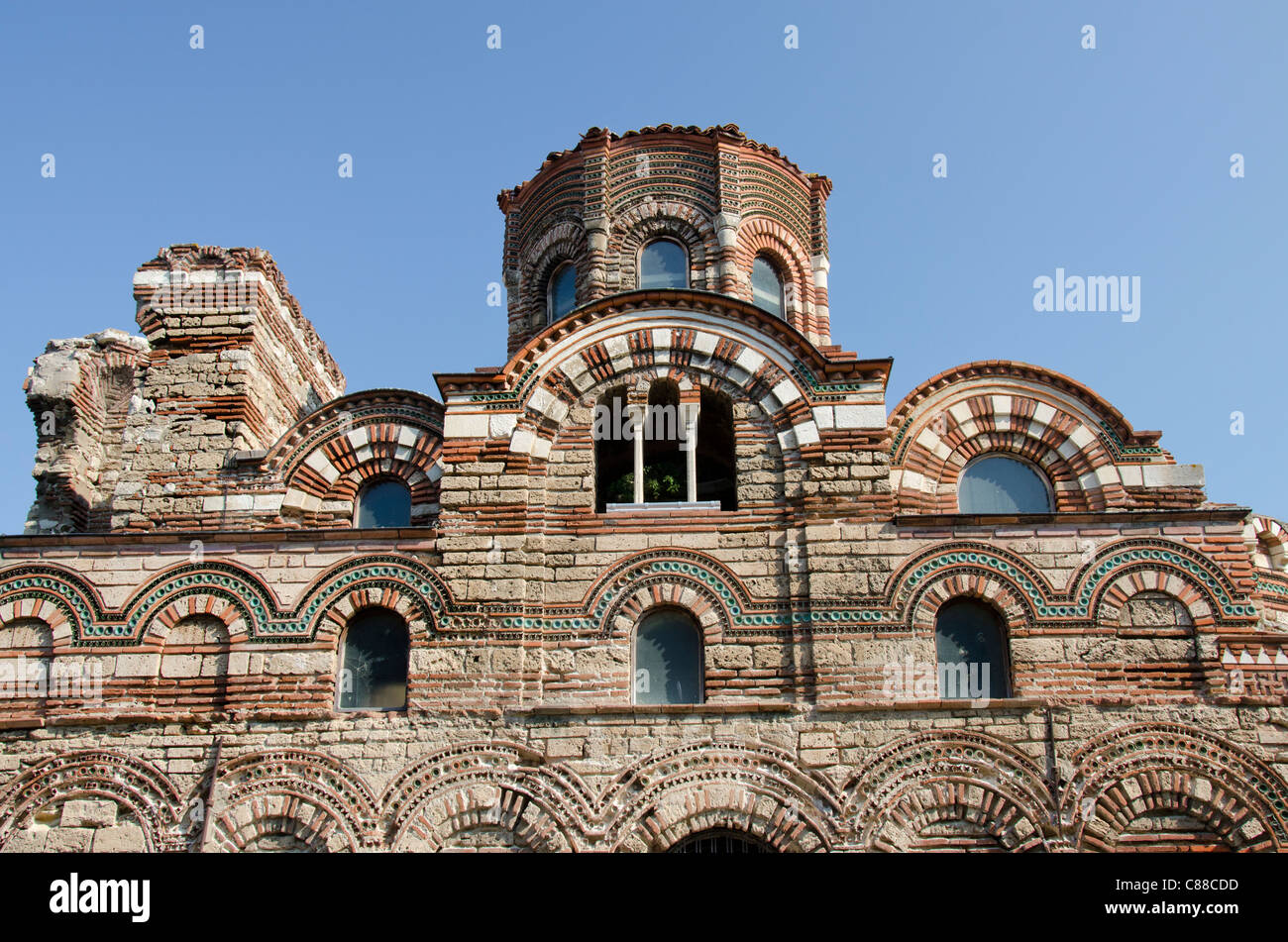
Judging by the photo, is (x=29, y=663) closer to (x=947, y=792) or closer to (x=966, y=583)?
(x=947, y=792)

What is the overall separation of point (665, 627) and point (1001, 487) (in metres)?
4.45

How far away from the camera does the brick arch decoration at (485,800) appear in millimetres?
12305

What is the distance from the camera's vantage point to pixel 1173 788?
12.4 meters

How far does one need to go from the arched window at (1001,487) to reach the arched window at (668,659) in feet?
12.1

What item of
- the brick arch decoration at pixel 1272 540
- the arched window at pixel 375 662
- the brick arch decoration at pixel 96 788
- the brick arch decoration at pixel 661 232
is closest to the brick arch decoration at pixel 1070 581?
the brick arch decoration at pixel 1272 540

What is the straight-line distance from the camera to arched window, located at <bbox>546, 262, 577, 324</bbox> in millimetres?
18562

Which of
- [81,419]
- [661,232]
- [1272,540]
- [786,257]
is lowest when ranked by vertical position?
[1272,540]

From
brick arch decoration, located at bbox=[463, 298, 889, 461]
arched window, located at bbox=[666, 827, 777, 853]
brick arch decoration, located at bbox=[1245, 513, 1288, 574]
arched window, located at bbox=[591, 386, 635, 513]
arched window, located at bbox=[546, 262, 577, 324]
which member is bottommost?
arched window, located at bbox=[666, 827, 777, 853]

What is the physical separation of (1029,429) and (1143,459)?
1.28m

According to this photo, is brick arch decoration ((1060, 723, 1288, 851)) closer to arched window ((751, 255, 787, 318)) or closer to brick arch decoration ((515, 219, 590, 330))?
arched window ((751, 255, 787, 318))

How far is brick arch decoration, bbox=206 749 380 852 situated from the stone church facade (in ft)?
0.10

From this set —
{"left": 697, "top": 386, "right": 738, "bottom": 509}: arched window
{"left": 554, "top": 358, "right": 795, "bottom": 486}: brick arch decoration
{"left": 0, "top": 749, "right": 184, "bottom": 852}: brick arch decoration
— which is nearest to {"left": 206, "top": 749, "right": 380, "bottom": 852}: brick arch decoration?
{"left": 0, "top": 749, "right": 184, "bottom": 852}: brick arch decoration

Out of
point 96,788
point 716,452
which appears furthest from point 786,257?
point 96,788
